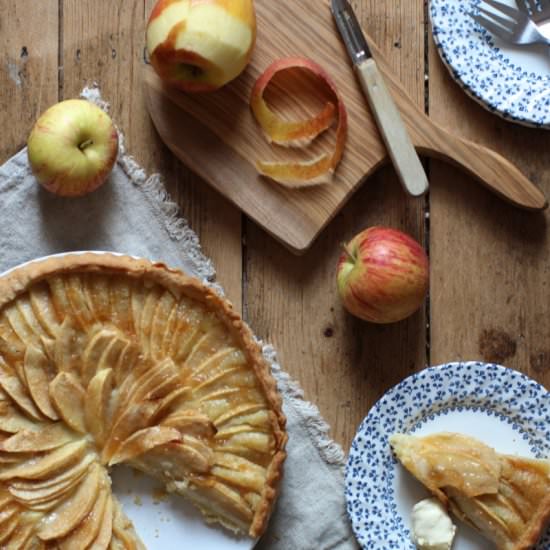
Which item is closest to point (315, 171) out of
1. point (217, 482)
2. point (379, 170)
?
point (379, 170)

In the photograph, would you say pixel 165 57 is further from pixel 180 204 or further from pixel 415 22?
pixel 415 22

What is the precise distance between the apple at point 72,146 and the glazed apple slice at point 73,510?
0.67m

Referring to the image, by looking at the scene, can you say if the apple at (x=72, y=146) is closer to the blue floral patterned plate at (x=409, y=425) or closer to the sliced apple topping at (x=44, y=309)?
the sliced apple topping at (x=44, y=309)

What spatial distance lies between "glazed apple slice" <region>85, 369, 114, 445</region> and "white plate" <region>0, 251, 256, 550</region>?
A: 133 millimetres

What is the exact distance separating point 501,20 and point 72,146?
109cm

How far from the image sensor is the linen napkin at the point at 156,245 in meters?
2.50

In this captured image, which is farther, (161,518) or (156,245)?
(156,245)

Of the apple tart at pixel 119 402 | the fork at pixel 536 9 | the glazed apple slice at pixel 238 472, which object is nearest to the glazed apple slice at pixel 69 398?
the apple tart at pixel 119 402

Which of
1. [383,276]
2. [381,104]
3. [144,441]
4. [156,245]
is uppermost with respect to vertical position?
[381,104]

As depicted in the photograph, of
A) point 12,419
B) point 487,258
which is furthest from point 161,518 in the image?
point 487,258

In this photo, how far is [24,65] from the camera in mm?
2562

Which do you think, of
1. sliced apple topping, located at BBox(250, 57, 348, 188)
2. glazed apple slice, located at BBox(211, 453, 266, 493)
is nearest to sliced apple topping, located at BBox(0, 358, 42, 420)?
glazed apple slice, located at BBox(211, 453, 266, 493)

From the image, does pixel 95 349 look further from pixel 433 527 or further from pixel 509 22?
pixel 509 22

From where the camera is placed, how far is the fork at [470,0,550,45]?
2.54 m
